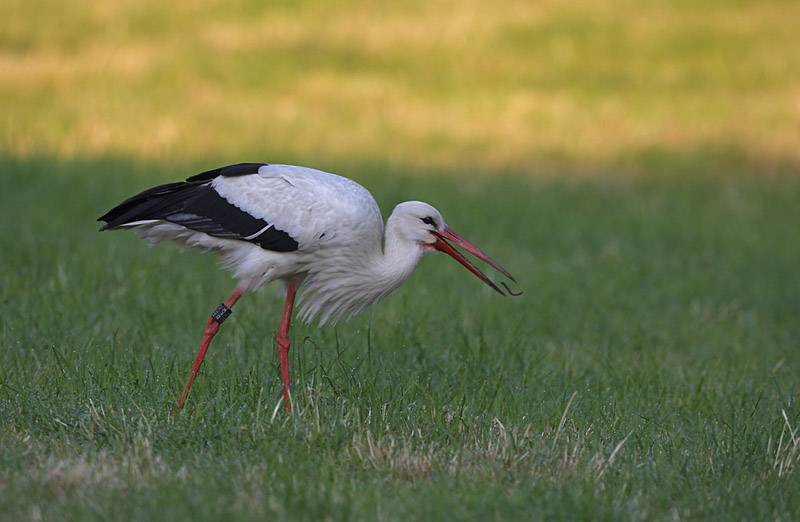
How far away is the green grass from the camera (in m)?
3.79

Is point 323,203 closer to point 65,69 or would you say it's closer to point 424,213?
point 424,213

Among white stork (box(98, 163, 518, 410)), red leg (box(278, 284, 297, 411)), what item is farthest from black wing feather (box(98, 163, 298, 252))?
red leg (box(278, 284, 297, 411))

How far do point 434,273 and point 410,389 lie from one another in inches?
162

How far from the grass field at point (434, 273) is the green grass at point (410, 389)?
22 millimetres

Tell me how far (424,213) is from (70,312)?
2512mm

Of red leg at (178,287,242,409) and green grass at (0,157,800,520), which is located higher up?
red leg at (178,287,242,409)

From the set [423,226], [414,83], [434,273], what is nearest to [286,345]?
[423,226]

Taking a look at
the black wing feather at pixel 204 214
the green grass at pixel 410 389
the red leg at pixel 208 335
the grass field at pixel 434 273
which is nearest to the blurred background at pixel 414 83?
the grass field at pixel 434 273

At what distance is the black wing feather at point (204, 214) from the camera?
5156 millimetres

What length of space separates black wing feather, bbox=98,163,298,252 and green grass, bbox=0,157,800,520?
66cm

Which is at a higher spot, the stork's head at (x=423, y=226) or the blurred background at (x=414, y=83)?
the blurred background at (x=414, y=83)

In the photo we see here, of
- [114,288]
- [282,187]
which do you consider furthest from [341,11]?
[282,187]

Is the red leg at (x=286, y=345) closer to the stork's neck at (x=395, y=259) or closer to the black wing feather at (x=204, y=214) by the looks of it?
the black wing feather at (x=204, y=214)

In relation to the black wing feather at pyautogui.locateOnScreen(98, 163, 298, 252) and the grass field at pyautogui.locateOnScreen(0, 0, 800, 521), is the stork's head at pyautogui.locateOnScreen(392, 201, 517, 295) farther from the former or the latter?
the grass field at pyautogui.locateOnScreen(0, 0, 800, 521)
